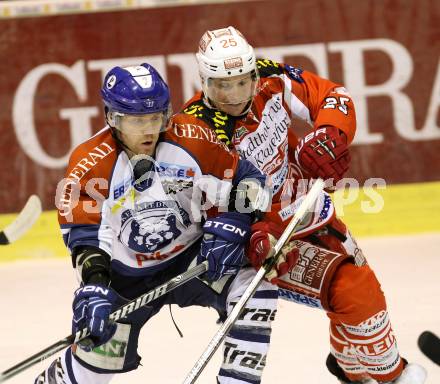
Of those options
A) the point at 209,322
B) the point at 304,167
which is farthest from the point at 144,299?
the point at 209,322

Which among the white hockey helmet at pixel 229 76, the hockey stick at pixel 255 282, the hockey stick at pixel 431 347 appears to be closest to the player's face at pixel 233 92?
the white hockey helmet at pixel 229 76

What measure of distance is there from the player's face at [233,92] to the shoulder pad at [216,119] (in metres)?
0.03

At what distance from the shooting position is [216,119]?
13.6ft

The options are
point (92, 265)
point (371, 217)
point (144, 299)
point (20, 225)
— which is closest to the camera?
point (92, 265)

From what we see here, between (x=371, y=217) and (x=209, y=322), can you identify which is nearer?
(x=209, y=322)

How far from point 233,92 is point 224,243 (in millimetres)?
660

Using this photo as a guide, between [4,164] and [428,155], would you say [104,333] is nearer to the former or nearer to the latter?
[4,164]

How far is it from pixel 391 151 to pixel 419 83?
48 cm

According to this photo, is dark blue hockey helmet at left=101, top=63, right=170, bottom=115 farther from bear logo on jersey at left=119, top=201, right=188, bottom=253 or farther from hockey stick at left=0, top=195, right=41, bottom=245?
hockey stick at left=0, top=195, right=41, bottom=245

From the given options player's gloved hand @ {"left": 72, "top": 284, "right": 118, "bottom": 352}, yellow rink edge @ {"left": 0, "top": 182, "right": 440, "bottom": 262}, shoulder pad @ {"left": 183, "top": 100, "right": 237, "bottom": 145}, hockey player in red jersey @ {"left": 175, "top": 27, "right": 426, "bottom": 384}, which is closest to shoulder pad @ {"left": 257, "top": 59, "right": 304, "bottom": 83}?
hockey player in red jersey @ {"left": 175, "top": 27, "right": 426, "bottom": 384}

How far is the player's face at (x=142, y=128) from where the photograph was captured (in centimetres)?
365

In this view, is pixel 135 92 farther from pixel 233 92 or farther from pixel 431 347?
pixel 431 347

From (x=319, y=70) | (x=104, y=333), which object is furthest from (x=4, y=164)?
(x=104, y=333)

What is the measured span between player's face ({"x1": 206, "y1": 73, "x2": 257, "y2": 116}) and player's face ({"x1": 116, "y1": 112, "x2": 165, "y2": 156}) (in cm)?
53
